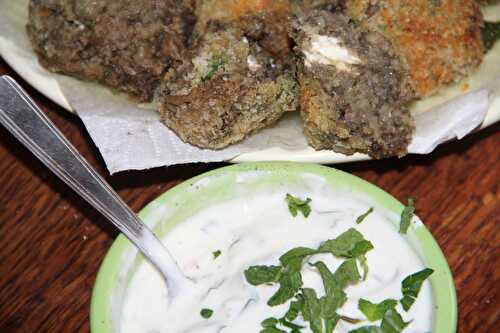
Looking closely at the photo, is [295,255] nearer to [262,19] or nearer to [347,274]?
[347,274]

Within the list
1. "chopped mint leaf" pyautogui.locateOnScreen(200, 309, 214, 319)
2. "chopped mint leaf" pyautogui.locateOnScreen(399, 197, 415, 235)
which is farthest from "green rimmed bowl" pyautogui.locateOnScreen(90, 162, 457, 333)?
"chopped mint leaf" pyautogui.locateOnScreen(200, 309, 214, 319)

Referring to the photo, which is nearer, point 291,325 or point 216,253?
point 291,325

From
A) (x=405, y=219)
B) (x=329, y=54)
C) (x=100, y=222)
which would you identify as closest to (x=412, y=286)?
(x=405, y=219)

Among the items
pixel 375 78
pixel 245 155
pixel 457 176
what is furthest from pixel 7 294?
pixel 457 176

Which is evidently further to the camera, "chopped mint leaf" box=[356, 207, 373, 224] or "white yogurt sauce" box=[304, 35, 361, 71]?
"white yogurt sauce" box=[304, 35, 361, 71]

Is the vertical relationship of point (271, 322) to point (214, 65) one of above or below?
below

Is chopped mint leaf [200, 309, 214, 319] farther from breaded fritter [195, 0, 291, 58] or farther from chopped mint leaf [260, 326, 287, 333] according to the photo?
breaded fritter [195, 0, 291, 58]

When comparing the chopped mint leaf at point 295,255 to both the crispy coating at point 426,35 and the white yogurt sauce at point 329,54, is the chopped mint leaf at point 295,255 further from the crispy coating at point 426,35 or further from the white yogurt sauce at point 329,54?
the crispy coating at point 426,35
